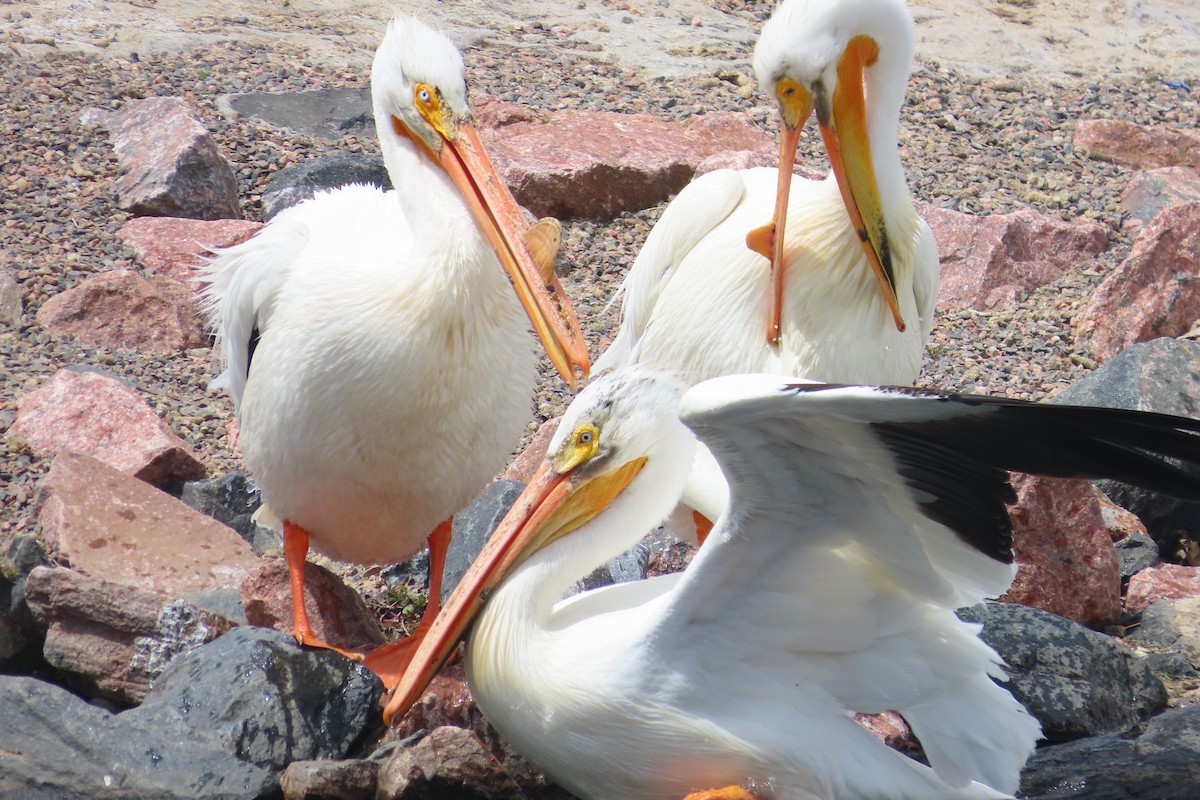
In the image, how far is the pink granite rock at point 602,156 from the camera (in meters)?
6.52

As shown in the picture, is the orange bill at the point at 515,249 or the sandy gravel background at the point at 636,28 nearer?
the orange bill at the point at 515,249

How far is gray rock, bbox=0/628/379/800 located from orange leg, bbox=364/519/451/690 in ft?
0.71

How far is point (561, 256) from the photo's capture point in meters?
6.31

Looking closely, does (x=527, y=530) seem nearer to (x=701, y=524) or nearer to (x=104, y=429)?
(x=701, y=524)

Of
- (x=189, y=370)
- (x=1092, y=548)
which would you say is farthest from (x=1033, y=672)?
(x=189, y=370)

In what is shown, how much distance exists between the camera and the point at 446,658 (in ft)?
10.7

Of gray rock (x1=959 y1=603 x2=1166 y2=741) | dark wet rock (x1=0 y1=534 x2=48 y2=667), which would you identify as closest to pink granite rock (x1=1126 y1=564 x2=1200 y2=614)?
gray rock (x1=959 y1=603 x2=1166 y2=741)

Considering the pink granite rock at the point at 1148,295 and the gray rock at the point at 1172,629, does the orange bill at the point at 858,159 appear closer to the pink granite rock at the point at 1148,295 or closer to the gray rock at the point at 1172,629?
the gray rock at the point at 1172,629

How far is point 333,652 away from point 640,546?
122cm

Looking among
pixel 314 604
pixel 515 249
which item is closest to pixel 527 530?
pixel 515 249

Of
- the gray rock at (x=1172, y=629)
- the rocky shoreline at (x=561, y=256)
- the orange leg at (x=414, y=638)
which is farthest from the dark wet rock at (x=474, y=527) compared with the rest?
the gray rock at (x=1172, y=629)

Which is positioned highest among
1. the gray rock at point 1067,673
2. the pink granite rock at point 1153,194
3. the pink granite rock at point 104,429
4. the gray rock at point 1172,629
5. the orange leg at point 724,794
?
the pink granite rock at point 1153,194

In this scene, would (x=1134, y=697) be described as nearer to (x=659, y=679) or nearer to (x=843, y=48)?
(x=659, y=679)

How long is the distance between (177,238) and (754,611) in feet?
12.8
